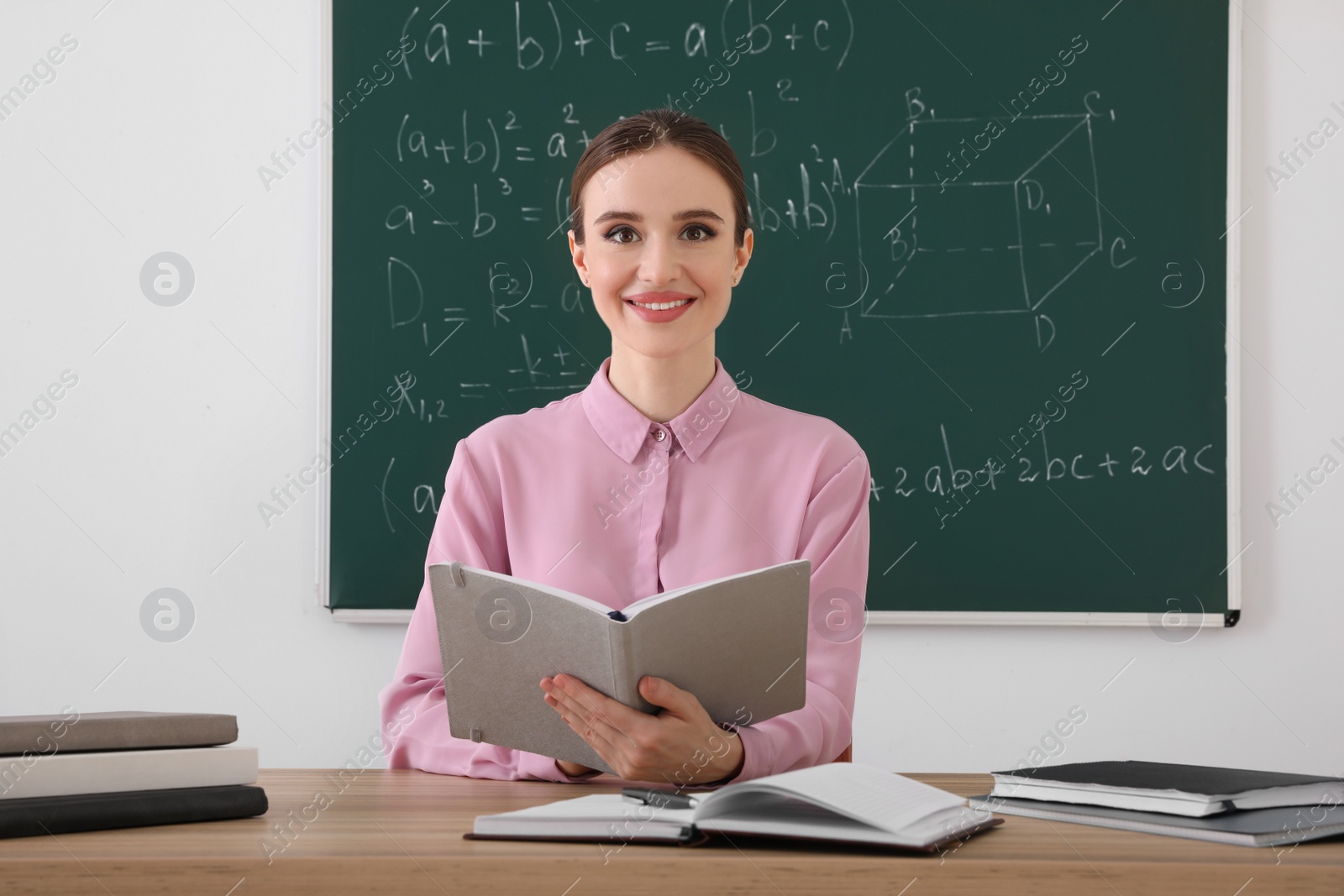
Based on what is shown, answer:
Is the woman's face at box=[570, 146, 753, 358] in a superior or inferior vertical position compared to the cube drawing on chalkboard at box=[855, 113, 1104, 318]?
inferior

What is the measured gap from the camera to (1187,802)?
0.84m

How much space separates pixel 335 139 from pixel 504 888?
225cm

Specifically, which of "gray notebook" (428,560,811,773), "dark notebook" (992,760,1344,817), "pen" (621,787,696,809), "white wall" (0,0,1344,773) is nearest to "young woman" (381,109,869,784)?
"gray notebook" (428,560,811,773)

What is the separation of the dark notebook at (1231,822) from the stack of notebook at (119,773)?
27.0 inches

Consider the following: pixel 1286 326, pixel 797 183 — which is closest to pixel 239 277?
pixel 797 183

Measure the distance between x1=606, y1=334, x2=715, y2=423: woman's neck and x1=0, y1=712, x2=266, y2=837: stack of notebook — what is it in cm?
80

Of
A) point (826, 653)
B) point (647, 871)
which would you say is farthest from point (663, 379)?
point (647, 871)

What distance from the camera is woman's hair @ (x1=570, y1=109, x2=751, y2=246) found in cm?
152

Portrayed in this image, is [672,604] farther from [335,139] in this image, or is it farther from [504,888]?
[335,139]

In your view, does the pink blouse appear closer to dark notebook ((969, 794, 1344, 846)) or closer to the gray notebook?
the gray notebook

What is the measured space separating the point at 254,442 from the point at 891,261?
5.13 feet

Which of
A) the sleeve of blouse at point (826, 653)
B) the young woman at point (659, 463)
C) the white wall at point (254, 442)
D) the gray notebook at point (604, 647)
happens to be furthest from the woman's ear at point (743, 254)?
the white wall at point (254, 442)

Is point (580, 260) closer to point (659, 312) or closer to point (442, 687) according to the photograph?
point (659, 312)

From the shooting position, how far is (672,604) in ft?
3.36
